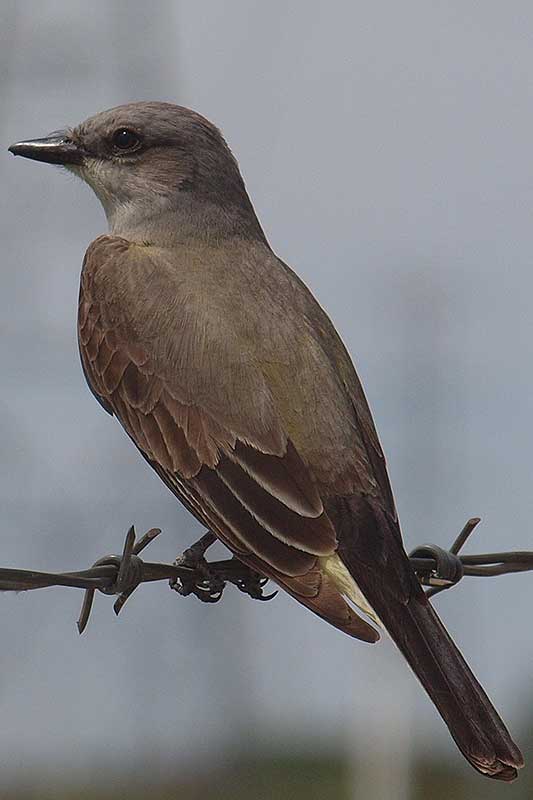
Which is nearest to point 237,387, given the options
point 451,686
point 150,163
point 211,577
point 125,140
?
point 211,577

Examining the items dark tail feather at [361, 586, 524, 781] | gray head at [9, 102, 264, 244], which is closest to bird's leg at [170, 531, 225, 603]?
dark tail feather at [361, 586, 524, 781]

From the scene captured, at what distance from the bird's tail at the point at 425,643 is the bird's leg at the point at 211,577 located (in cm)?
52

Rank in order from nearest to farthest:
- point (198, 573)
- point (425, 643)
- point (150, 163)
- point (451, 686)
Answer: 1. point (451, 686)
2. point (425, 643)
3. point (198, 573)
4. point (150, 163)

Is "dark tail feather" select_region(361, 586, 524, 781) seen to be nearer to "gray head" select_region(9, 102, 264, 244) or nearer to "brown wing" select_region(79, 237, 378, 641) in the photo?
"brown wing" select_region(79, 237, 378, 641)

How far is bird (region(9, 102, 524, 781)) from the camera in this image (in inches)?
210

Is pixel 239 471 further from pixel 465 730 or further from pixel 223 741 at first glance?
pixel 223 741

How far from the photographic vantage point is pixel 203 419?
5938 millimetres

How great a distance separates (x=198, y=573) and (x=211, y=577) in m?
0.06

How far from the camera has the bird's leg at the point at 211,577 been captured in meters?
5.92

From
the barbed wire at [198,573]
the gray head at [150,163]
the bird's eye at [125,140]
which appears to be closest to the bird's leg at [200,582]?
the barbed wire at [198,573]

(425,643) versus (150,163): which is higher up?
(150,163)

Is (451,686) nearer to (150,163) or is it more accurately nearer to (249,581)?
(249,581)

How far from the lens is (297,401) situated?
5.87m

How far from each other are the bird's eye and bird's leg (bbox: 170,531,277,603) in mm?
1916
